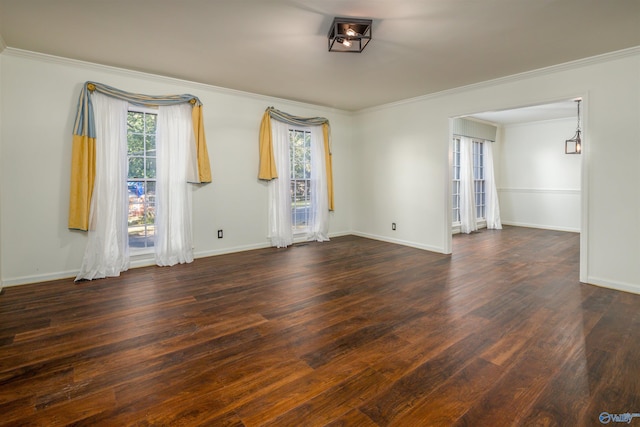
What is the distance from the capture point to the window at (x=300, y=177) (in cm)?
593

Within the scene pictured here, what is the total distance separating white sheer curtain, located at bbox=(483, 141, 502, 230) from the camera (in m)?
7.91

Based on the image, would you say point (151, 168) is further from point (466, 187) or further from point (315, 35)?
point (466, 187)

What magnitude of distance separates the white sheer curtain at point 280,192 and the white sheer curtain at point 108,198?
7.25 ft

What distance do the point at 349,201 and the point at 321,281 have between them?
3.28 meters

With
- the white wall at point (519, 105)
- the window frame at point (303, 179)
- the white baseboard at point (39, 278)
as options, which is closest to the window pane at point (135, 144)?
the white baseboard at point (39, 278)

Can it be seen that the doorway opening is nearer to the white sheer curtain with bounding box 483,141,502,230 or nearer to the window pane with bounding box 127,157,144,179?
the white sheer curtain with bounding box 483,141,502,230

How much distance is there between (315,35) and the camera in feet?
9.95

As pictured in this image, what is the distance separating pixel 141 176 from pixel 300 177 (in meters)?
2.67

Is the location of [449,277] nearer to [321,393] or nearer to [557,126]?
[321,393]

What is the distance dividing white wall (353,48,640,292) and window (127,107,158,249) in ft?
12.7

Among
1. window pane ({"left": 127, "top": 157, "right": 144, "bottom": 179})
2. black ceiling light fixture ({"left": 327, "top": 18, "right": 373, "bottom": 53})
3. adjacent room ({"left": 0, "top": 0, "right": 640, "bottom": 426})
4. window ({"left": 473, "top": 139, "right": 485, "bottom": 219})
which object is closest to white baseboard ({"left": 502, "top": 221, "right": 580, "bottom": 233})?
window ({"left": 473, "top": 139, "right": 485, "bottom": 219})

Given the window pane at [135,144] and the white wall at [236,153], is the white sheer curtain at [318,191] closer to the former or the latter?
the white wall at [236,153]

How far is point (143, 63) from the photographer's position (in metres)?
3.83

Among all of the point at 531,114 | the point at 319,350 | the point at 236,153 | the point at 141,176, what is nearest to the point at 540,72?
the point at 531,114
